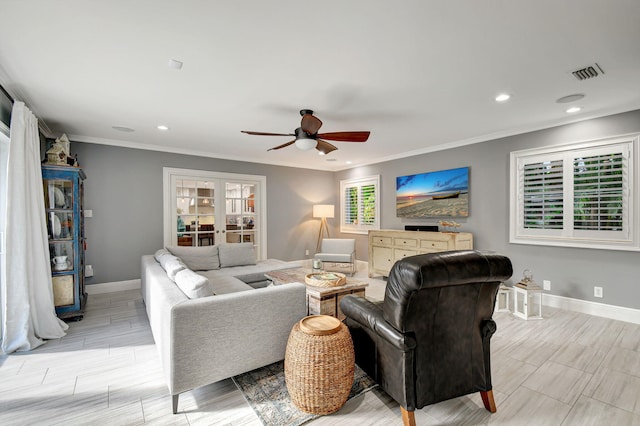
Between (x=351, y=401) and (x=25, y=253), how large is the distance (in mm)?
3234

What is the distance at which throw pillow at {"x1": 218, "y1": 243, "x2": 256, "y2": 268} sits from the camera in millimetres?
4477

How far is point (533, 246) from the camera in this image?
4.00 m

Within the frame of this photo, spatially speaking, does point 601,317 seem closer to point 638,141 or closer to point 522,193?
point 522,193

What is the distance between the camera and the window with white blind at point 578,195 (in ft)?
10.7

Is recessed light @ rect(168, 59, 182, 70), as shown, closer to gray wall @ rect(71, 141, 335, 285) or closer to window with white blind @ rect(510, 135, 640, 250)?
gray wall @ rect(71, 141, 335, 285)

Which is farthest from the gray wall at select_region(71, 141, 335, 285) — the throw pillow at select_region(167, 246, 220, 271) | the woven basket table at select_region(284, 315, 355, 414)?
the woven basket table at select_region(284, 315, 355, 414)

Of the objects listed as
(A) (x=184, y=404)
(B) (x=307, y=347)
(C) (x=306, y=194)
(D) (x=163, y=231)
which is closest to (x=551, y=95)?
(B) (x=307, y=347)

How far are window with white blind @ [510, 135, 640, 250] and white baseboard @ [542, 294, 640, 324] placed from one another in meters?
0.70

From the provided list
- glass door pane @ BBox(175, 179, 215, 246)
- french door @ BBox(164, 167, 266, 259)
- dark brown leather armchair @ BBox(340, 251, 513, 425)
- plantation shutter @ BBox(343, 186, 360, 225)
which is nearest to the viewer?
dark brown leather armchair @ BBox(340, 251, 513, 425)

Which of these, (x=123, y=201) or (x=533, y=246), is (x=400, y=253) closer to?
(x=533, y=246)

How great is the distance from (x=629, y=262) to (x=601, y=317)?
0.71 meters

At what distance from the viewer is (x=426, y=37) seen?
6.38 ft

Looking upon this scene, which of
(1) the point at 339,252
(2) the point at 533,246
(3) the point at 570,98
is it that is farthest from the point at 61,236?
(2) the point at 533,246

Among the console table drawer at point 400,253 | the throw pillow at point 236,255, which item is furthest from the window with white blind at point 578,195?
the throw pillow at point 236,255
